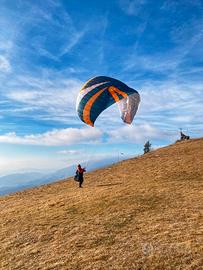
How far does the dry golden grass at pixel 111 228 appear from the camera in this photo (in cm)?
1602

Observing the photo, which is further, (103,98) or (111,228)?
(103,98)

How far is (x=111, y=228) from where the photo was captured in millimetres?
20875

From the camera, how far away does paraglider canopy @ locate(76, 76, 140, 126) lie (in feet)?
102

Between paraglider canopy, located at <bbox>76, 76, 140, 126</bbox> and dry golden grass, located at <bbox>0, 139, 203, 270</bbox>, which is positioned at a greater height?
paraglider canopy, located at <bbox>76, 76, 140, 126</bbox>

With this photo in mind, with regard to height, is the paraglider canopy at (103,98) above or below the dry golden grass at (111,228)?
above

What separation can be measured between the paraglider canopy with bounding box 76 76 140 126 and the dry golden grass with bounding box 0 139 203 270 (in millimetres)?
7155

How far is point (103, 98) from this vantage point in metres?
31.8

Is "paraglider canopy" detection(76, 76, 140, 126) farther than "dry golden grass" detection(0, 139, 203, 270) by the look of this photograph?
Yes

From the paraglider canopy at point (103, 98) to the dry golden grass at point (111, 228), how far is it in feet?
23.5

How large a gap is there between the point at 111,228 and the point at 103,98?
14.2 metres

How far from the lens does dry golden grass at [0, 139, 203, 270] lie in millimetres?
16016

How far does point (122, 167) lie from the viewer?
5056cm

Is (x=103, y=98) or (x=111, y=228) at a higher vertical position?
(x=103, y=98)

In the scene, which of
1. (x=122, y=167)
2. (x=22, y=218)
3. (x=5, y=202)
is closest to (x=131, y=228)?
(x=22, y=218)
